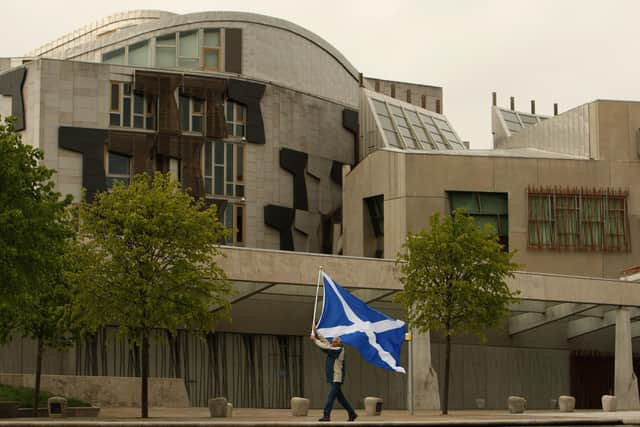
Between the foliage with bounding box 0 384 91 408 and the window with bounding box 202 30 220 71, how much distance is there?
97.0ft

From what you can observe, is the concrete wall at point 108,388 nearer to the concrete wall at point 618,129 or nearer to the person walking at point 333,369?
the person walking at point 333,369

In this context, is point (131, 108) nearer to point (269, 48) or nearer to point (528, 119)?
point (269, 48)

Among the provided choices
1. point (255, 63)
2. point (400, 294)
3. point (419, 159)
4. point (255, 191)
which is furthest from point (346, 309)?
point (255, 63)

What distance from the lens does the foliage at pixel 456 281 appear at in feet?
132

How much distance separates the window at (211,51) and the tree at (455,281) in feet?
93.0

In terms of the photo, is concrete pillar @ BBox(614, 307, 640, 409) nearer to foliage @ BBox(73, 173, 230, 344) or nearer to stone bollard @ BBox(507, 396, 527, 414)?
stone bollard @ BBox(507, 396, 527, 414)

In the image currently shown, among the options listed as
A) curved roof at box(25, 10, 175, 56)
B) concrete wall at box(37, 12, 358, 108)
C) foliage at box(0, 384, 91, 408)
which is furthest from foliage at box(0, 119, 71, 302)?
curved roof at box(25, 10, 175, 56)

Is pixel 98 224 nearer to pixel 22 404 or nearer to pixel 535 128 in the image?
pixel 22 404

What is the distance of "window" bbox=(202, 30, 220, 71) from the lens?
66.2 m

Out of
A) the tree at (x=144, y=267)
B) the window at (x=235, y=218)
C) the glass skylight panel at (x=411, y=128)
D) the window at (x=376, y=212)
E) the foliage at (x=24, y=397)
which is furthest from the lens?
the glass skylight panel at (x=411, y=128)

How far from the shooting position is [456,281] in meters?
39.8

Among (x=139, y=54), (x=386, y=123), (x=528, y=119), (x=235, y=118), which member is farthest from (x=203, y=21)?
(x=528, y=119)

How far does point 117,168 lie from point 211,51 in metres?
9.79

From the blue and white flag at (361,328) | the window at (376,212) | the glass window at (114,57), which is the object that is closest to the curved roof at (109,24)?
the glass window at (114,57)
